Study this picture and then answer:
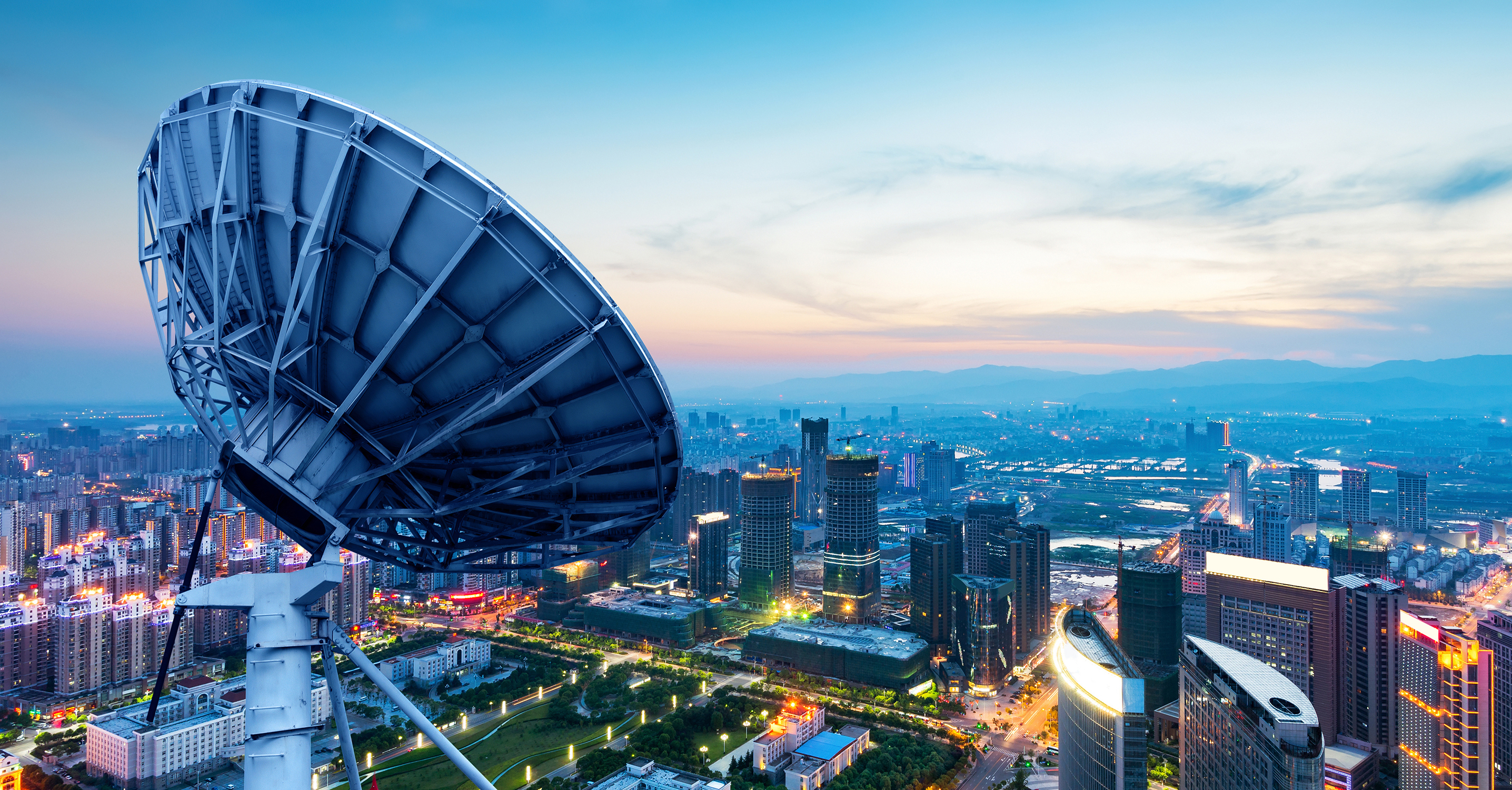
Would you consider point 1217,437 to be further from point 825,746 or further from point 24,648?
point 24,648

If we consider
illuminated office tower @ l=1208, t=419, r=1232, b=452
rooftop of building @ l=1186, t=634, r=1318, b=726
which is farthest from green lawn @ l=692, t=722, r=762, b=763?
illuminated office tower @ l=1208, t=419, r=1232, b=452

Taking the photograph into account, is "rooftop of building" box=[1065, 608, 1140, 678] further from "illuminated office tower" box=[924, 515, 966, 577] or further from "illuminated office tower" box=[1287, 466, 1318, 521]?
"illuminated office tower" box=[1287, 466, 1318, 521]

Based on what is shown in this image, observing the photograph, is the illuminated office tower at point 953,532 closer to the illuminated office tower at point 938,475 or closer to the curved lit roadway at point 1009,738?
the curved lit roadway at point 1009,738

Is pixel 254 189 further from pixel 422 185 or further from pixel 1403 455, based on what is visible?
pixel 1403 455

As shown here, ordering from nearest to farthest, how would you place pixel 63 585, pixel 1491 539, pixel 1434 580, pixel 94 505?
pixel 63 585
pixel 1434 580
pixel 94 505
pixel 1491 539

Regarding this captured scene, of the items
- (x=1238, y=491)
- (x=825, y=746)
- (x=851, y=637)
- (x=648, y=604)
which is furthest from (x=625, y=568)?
(x=1238, y=491)

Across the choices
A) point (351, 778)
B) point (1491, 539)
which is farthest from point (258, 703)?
point (1491, 539)
